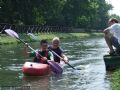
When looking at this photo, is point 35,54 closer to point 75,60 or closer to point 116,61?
point 116,61

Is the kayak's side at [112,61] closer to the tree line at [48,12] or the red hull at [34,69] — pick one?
the red hull at [34,69]

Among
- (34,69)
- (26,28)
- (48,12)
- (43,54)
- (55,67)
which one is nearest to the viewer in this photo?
(34,69)

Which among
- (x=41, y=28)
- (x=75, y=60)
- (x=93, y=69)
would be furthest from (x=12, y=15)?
(x=93, y=69)

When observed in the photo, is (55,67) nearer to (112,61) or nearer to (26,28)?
(112,61)

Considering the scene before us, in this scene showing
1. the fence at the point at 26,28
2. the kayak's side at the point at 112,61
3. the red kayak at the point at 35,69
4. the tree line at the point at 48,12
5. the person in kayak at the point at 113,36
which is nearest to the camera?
the red kayak at the point at 35,69

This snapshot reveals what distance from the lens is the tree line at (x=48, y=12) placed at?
5922 cm

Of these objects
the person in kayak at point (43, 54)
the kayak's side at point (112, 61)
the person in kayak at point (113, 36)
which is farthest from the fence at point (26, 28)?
the kayak's side at point (112, 61)

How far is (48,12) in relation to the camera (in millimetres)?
73062

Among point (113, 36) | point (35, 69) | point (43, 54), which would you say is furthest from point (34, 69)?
point (113, 36)

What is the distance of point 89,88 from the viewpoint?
12367mm

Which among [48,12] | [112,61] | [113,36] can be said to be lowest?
[112,61]

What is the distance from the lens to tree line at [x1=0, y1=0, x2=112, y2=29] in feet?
194

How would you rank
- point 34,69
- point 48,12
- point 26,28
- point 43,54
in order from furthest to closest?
1. point 48,12
2. point 26,28
3. point 43,54
4. point 34,69

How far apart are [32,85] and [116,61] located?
14.0 ft
